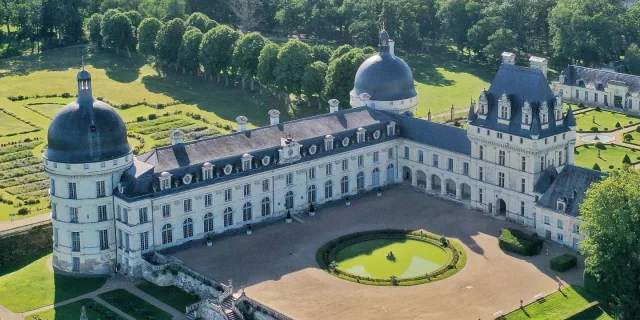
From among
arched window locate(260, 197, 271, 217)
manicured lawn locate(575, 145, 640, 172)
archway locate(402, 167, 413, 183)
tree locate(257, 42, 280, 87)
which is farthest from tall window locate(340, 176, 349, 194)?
tree locate(257, 42, 280, 87)

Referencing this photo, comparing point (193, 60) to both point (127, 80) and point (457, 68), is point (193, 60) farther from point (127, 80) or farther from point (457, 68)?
point (457, 68)

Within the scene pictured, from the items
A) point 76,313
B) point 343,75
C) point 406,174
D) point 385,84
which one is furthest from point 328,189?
point 343,75

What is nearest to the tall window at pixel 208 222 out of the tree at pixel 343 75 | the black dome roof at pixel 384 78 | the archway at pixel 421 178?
the archway at pixel 421 178

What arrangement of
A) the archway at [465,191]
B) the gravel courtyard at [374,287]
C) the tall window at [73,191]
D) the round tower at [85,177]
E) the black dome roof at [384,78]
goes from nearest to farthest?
1. the gravel courtyard at [374,287]
2. the round tower at [85,177]
3. the tall window at [73,191]
4. the archway at [465,191]
5. the black dome roof at [384,78]

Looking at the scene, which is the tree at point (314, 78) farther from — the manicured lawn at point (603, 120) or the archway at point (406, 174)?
the manicured lawn at point (603, 120)

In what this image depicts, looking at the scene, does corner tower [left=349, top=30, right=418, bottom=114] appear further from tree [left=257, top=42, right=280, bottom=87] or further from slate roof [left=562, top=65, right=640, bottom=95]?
slate roof [left=562, top=65, right=640, bottom=95]

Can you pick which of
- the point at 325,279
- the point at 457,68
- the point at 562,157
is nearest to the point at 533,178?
the point at 562,157
